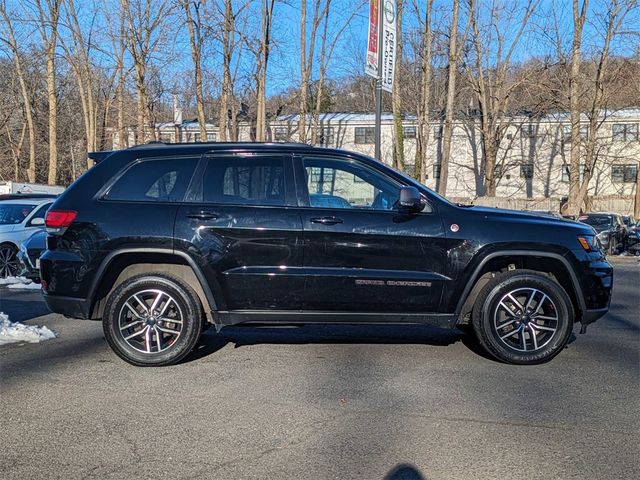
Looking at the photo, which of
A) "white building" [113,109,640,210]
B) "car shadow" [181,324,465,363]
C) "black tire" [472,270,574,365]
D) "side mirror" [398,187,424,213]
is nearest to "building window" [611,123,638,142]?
"white building" [113,109,640,210]

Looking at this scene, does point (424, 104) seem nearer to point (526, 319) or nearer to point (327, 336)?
point (327, 336)

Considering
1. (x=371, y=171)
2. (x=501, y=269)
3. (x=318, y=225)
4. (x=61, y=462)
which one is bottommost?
(x=61, y=462)

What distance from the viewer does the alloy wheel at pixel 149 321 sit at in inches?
206

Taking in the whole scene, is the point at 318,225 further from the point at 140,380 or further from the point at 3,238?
the point at 3,238

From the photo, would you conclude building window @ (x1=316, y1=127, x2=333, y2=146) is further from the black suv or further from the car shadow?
the black suv

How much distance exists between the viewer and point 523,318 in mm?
5324

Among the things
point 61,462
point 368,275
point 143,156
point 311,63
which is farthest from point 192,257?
point 311,63

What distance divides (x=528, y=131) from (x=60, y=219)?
43526 millimetres

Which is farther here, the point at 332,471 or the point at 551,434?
the point at 551,434

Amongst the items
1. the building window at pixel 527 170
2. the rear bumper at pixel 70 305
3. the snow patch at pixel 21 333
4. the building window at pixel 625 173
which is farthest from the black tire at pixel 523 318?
the building window at pixel 625 173

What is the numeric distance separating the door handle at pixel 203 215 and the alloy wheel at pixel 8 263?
8433mm

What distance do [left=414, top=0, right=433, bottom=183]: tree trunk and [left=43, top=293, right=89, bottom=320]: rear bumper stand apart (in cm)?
2807

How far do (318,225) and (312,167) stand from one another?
611 millimetres

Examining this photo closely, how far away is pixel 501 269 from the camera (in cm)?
569
